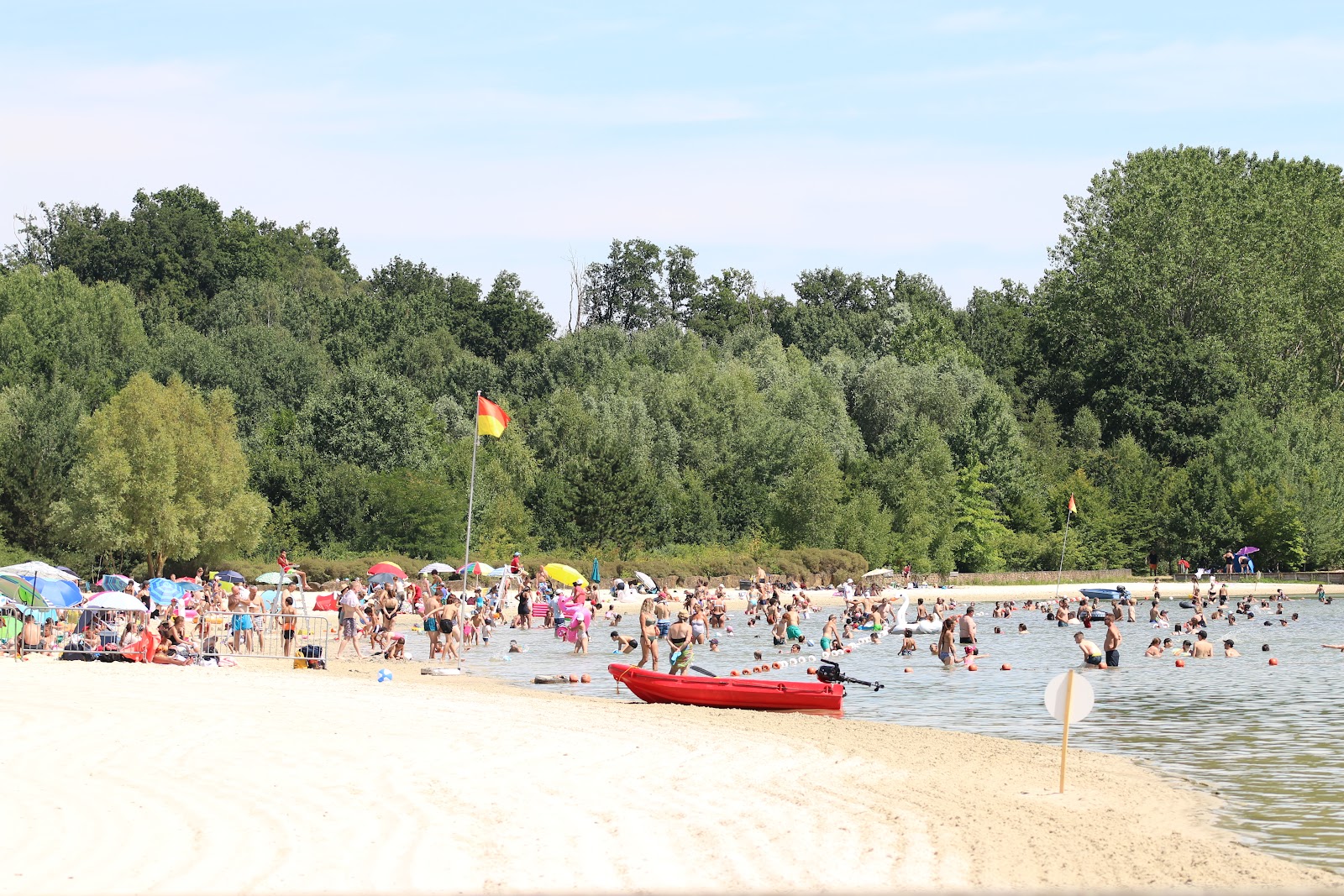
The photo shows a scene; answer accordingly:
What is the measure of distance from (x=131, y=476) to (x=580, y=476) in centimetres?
2022

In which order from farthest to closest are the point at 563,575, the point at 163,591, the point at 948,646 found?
1. the point at 563,575
2. the point at 163,591
3. the point at 948,646

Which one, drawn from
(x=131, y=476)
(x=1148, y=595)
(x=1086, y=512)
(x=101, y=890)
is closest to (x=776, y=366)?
(x=1086, y=512)

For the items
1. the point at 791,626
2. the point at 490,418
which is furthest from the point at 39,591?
the point at 791,626

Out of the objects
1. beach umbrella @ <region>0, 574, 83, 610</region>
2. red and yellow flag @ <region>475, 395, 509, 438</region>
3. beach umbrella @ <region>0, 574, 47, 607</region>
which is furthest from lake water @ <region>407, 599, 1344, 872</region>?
beach umbrella @ <region>0, 574, 47, 607</region>

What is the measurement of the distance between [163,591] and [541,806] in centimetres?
2370

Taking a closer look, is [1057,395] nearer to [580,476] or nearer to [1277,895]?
[580,476]

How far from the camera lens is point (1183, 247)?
8750cm

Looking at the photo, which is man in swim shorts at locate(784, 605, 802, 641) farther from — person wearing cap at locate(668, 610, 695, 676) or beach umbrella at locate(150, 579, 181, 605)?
beach umbrella at locate(150, 579, 181, 605)

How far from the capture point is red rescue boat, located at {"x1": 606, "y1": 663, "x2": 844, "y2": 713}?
2119cm

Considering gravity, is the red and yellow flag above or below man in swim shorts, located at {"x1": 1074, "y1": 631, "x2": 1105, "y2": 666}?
above

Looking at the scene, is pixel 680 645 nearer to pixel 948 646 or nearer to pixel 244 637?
pixel 244 637

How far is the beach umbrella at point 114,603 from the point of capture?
2486cm

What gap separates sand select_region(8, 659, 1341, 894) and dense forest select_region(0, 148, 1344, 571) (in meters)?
31.9

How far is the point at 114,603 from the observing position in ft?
82.3
